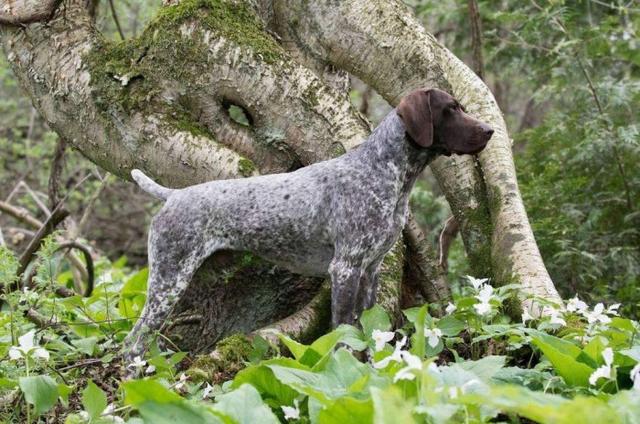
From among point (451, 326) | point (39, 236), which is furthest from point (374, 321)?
point (39, 236)

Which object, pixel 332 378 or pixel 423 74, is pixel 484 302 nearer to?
pixel 332 378

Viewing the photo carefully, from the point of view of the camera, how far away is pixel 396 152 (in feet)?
13.6

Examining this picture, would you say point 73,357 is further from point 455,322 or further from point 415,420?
point 415,420

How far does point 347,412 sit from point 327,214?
1.57 meters

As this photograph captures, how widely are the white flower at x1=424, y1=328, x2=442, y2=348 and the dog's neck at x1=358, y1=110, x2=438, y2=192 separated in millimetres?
742

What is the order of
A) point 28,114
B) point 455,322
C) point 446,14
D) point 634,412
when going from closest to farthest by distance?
point 634,412
point 455,322
point 446,14
point 28,114

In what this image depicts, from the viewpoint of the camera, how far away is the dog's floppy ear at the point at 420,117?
3.99 meters

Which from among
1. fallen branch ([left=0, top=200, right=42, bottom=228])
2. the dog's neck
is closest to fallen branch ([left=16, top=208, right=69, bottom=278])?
fallen branch ([left=0, top=200, right=42, bottom=228])

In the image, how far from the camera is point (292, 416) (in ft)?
9.95

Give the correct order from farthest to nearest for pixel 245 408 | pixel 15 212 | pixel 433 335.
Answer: pixel 15 212
pixel 433 335
pixel 245 408

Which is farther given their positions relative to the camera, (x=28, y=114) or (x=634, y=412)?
(x=28, y=114)

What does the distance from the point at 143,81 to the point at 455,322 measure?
2.48 m

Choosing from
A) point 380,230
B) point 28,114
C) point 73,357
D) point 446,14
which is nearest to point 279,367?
point 380,230

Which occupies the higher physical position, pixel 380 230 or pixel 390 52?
pixel 390 52
